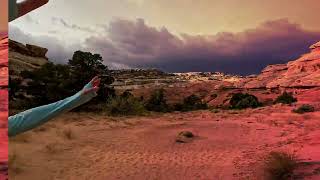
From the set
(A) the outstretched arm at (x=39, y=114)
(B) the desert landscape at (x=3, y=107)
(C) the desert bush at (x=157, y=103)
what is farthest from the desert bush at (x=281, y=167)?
(B) the desert landscape at (x=3, y=107)

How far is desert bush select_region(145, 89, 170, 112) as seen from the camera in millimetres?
6930

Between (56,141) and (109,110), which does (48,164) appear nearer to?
(56,141)

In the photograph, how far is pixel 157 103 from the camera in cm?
A: 718

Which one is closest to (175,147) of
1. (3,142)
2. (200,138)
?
(200,138)

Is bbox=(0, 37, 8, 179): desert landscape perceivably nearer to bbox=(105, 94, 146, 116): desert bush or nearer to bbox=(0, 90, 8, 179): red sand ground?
bbox=(0, 90, 8, 179): red sand ground

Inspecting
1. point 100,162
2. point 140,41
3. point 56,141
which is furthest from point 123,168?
point 140,41

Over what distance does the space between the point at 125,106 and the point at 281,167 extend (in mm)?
2681

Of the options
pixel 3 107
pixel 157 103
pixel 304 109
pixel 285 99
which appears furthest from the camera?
pixel 157 103

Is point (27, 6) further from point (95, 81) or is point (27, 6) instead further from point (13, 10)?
point (95, 81)

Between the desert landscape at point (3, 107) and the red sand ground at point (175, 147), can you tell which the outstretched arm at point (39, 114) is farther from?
the red sand ground at point (175, 147)

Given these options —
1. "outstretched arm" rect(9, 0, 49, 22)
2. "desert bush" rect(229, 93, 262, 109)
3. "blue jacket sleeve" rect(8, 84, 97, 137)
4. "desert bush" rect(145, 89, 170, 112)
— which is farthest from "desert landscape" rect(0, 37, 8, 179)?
"outstretched arm" rect(9, 0, 49, 22)

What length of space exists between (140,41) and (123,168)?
2010 mm

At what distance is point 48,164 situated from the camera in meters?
6.30

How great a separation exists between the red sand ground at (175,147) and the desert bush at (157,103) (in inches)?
4.2
